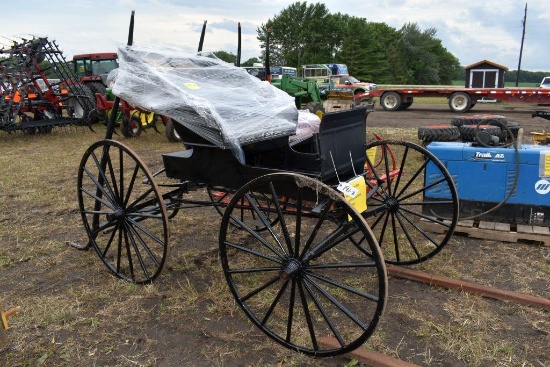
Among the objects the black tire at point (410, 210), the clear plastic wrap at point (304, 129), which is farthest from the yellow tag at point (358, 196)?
the clear plastic wrap at point (304, 129)

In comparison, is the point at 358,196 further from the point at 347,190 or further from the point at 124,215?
the point at 124,215

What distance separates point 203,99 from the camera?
9.69 ft

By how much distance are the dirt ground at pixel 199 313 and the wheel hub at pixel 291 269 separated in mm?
478

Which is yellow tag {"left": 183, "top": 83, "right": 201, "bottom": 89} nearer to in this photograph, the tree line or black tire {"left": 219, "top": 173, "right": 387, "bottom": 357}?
black tire {"left": 219, "top": 173, "right": 387, "bottom": 357}

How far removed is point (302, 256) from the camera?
8.17 ft

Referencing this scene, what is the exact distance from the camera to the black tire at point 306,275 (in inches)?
92.6

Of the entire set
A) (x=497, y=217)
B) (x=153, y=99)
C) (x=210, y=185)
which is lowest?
(x=497, y=217)

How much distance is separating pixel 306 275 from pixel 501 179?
8.64 ft

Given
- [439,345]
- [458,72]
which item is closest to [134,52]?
[439,345]

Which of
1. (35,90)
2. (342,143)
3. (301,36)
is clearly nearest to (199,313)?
(342,143)

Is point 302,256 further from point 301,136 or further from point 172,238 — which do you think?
point 172,238

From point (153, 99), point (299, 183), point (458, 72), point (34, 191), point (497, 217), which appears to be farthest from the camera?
point (458, 72)

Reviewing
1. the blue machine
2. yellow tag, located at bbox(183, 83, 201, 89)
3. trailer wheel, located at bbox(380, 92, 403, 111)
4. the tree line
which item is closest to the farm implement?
yellow tag, located at bbox(183, 83, 201, 89)

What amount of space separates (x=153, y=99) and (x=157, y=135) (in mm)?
8890
